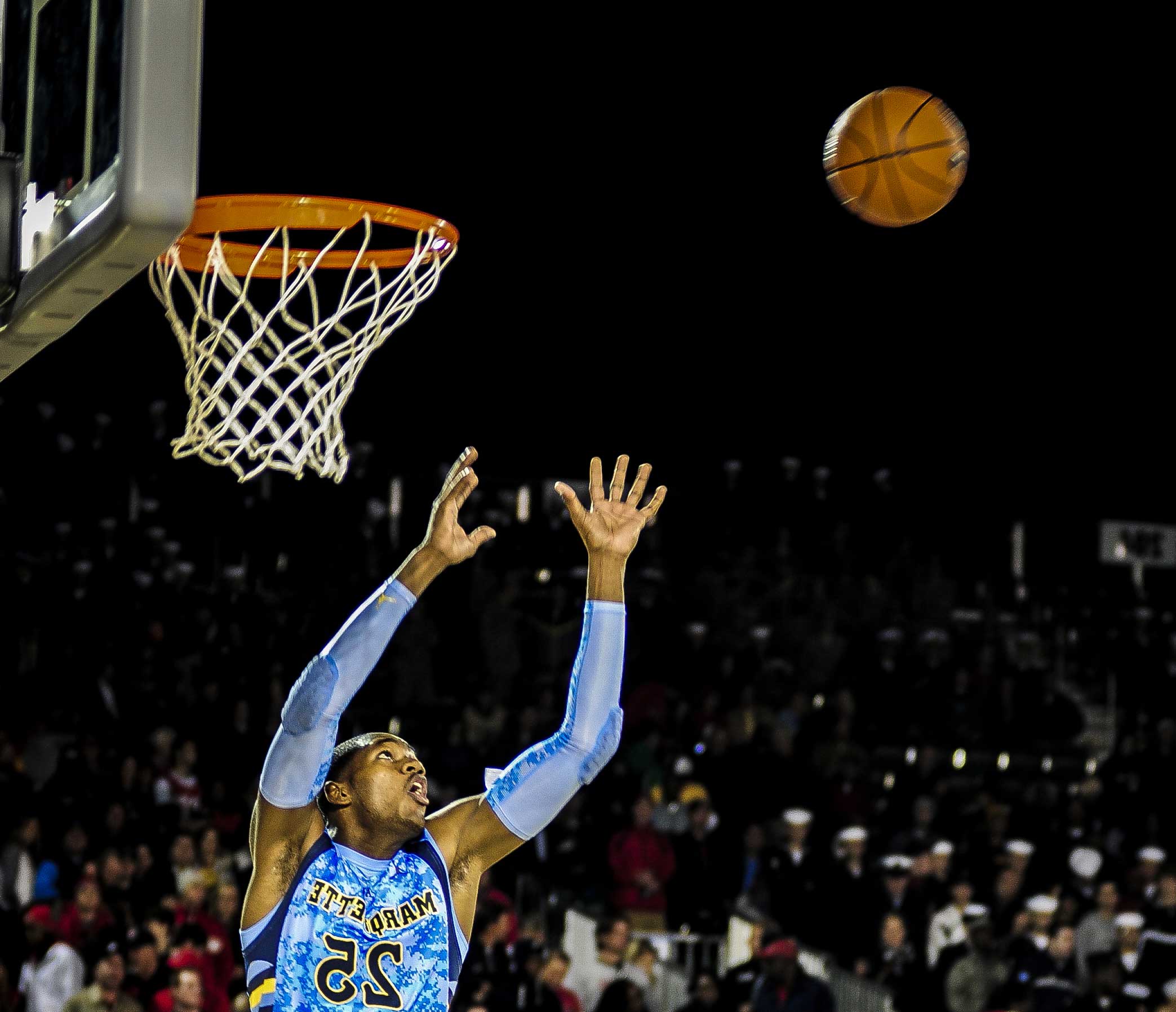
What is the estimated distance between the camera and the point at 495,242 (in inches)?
550

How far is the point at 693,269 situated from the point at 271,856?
1098 centimetres

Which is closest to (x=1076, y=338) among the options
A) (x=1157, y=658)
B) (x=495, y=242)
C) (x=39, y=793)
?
(x=1157, y=658)

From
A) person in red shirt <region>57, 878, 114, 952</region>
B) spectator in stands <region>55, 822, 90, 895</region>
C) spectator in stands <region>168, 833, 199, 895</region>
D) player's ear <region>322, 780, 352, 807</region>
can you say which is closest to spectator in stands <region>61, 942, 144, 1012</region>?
person in red shirt <region>57, 878, 114, 952</region>

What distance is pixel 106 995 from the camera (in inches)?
350

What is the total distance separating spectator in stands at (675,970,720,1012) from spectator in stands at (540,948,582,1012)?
1.98 ft

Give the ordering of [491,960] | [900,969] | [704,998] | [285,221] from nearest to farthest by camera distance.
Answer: [285,221]
[491,960]
[704,998]
[900,969]

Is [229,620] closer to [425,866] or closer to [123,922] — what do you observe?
[123,922]

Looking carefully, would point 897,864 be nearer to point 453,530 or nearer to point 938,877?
point 938,877

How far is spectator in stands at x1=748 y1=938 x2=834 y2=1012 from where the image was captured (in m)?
10.3

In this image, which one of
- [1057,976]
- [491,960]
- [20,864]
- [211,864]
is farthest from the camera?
[1057,976]

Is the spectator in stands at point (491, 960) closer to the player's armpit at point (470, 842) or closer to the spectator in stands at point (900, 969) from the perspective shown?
the spectator in stands at point (900, 969)

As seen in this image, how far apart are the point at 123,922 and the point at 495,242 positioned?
6274 mm

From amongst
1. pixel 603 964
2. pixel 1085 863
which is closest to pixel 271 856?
pixel 603 964

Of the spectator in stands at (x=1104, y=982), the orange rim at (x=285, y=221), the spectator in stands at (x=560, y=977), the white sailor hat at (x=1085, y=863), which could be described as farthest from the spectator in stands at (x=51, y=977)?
the white sailor hat at (x=1085, y=863)
